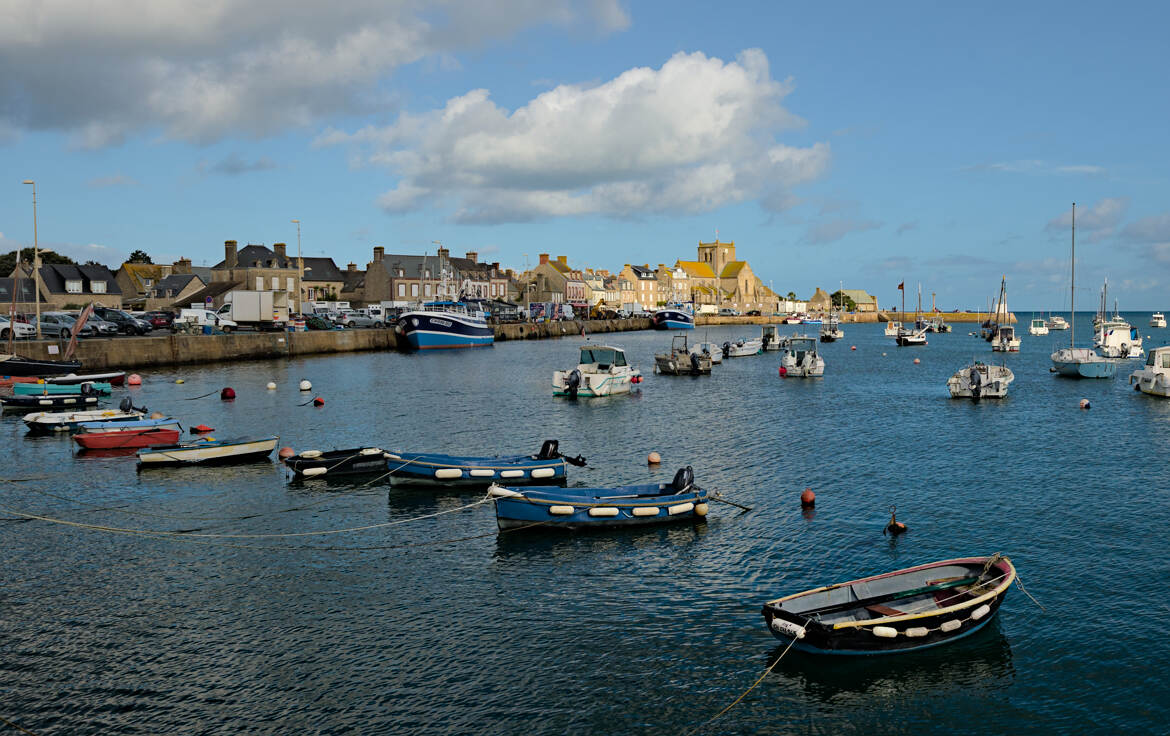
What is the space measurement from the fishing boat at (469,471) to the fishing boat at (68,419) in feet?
54.0

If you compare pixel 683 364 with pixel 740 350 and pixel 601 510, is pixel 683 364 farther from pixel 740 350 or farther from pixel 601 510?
pixel 601 510

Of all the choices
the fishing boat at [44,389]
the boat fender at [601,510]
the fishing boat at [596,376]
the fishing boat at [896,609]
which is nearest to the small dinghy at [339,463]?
the boat fender at [601,510]

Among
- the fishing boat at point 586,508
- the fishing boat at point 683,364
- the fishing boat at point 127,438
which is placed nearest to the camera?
the fishing boat at point 586,508

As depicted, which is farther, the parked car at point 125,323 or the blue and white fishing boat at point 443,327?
the blue and white fishing boat at point 443,327

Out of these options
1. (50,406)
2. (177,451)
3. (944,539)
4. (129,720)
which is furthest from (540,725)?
(50,406)

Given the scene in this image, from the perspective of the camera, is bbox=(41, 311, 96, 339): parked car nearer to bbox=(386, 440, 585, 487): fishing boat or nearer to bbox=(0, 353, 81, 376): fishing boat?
bbox=(0, 353, 81, 376): fishing boat

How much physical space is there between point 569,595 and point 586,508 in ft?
13.6

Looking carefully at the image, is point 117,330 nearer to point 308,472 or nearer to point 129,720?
point 308,472

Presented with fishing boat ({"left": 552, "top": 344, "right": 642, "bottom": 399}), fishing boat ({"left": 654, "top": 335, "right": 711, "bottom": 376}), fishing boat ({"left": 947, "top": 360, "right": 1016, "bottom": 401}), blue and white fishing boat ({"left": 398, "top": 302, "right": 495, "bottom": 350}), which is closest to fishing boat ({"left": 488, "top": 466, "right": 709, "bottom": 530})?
fishing boat ({"left": 552, "top": 344, "right": 642, "bottom": 399})

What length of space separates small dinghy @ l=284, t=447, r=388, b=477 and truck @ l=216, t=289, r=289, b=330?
5896cm

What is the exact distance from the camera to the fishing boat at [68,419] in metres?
37.5

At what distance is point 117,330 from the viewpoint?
7238 cm

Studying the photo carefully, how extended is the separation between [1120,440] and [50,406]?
51879 millimetres

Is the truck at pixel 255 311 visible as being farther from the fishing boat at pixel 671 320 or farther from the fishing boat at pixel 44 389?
the fishing boat at pixel 671 320
